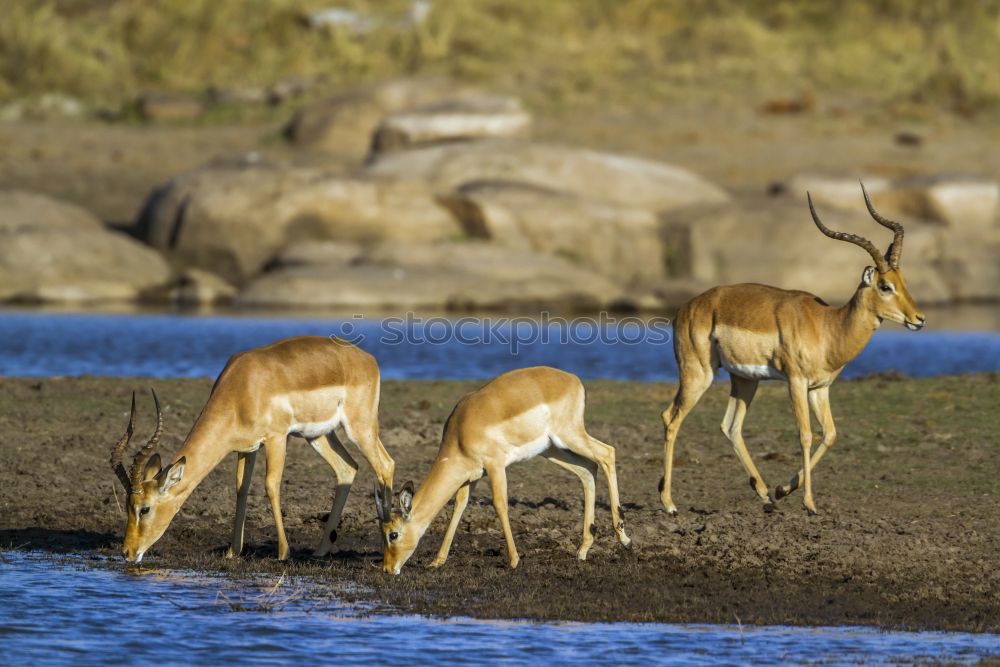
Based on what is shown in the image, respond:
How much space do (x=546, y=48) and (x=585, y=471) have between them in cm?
3166

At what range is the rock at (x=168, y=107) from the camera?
35531mm

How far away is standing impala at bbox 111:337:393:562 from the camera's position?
8.81 metres

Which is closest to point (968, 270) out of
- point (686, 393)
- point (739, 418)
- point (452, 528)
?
point (739, 418)

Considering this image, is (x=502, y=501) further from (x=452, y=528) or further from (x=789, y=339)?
A: (x=789, y=339)

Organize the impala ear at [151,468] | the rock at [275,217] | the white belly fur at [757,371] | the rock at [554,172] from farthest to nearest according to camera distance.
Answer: the rock at [554,172], the rock at [275,217], the white belly fur at [757,371], the impala ear at [151,468]

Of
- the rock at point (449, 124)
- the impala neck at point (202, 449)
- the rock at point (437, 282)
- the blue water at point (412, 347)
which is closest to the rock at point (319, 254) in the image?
the rock at point (437, 282)

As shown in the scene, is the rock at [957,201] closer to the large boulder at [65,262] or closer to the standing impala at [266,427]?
the large boulder at [65,262]

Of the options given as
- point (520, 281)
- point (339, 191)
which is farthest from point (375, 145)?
point (520, 281)

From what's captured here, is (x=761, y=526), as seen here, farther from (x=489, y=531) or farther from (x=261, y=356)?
(x=261, y=356)

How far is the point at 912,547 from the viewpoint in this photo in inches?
365

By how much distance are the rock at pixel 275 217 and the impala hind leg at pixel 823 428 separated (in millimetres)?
16637

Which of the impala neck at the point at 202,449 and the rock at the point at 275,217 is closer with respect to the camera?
the impala neck at the point at 202,449

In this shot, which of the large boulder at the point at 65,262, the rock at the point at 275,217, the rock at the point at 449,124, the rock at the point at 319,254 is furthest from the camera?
the rock at the point at 449,124

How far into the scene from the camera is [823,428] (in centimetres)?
1049
